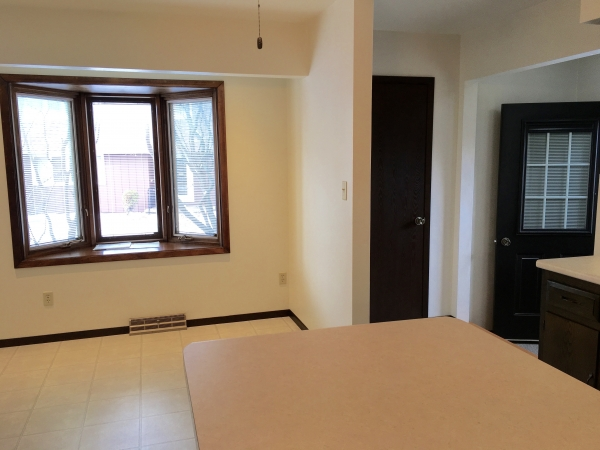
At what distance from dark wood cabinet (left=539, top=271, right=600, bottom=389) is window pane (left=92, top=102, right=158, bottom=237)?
3.18m

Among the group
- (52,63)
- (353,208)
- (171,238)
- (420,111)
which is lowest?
(171,238)

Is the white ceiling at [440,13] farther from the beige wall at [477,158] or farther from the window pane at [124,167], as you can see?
the window pane at [124,167]

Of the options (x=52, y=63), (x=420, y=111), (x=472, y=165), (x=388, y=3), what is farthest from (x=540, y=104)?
(x=52, y=63)

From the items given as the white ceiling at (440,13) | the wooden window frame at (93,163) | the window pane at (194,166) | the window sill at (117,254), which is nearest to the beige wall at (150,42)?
the wooden window frame at (93,163)

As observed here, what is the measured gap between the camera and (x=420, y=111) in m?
3.66

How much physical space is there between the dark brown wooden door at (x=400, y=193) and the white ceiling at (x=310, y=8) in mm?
508

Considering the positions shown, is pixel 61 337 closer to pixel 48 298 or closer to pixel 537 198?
pixel 48 298

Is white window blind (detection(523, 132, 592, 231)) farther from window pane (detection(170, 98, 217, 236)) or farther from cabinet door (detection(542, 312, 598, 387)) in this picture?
window pane (detection(170, 98, 217, 236))

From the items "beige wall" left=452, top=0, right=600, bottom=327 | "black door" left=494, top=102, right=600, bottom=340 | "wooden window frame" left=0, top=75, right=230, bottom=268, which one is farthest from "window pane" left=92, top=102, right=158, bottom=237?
"black door" left=494, top=102, right=600, bottom=340

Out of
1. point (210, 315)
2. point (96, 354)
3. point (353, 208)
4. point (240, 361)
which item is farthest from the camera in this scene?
point (210, 315)

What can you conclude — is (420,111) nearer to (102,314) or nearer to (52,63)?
(52,63)

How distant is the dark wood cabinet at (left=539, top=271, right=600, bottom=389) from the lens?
2076 millimetres

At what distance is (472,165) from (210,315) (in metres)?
2.56

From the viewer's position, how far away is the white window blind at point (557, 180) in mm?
3490
